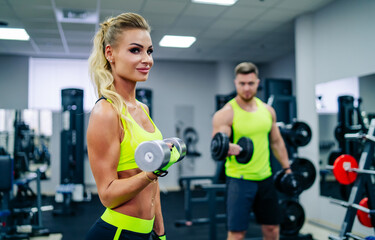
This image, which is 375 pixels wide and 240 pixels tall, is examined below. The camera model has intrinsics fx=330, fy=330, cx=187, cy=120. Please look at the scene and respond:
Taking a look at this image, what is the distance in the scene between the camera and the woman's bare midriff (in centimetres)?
97

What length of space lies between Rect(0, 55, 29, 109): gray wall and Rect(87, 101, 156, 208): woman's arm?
6.41m

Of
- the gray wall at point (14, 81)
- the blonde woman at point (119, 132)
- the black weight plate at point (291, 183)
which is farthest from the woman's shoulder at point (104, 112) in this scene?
the gray wall at point (14, 81)

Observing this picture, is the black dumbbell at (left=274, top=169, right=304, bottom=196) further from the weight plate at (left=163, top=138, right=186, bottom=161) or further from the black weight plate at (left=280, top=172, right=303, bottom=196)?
the weight plate at (left=163, top=138, right=186, bottom=161)

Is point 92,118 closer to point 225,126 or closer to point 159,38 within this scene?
point 225,126

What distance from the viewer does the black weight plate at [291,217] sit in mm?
3479

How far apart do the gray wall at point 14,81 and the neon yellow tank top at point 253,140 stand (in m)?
5.61

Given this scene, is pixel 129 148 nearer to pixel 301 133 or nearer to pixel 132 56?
pixel 132 56

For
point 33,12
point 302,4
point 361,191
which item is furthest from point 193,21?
point 361,191

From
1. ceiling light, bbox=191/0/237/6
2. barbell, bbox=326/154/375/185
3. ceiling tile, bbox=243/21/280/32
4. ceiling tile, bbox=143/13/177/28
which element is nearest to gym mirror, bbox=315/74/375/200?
A: barbell, bbox=326/154/375/185

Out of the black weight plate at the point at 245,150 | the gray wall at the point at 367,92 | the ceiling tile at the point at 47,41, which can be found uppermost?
the ceiling tile at the point at 47,41

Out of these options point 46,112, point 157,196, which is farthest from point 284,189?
point 46,112

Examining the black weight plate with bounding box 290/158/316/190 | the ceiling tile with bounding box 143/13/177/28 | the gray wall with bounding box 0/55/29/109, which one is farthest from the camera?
the gray wall with bounding box 0/55/29/109

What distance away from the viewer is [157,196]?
1.16m

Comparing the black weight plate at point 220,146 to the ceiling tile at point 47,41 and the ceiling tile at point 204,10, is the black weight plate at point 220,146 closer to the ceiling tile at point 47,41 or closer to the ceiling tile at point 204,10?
the ceiling tile at point 204,10
